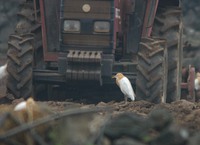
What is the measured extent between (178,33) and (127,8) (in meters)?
1.21

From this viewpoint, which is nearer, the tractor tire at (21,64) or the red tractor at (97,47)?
the red tractor at (97,47)

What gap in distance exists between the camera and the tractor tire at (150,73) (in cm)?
1201

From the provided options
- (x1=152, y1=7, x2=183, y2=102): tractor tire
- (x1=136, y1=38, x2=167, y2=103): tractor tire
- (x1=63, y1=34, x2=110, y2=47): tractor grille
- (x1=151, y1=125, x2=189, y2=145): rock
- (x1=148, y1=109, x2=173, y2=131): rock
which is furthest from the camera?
(x1=152, y1=7, x2=183, y2=102): tractor tire

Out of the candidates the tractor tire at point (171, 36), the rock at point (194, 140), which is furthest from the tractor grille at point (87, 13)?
the rock at point (194, 140)

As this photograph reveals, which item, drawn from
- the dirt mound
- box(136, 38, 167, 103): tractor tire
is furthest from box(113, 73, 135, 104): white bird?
the dirt mound

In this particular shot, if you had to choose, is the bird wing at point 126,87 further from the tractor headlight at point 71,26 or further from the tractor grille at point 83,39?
the tractor headlight at point 71,26

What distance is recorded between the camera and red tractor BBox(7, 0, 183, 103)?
39.7 ft

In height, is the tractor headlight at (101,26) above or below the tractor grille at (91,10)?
below

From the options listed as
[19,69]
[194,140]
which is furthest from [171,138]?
[19,69]

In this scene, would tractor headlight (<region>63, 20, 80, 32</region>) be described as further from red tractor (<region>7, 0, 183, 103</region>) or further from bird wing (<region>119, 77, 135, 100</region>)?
bird wing (<region>119, 77, 135, 100</region>)

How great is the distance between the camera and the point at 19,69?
40.3ft

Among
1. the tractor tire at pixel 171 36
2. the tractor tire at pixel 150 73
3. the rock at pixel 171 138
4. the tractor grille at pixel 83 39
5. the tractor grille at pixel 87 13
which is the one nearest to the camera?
the rock at pixel 171 138

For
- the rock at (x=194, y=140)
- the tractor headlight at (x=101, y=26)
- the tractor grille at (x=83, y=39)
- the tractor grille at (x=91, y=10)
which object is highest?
the tractor grille at (x=91, y=10)

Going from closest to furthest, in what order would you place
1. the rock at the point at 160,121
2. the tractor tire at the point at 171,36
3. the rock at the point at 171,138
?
the rock at the point at 171,138 → the rock at the point at 160,121 → the tractor tire at the point at 171,36
